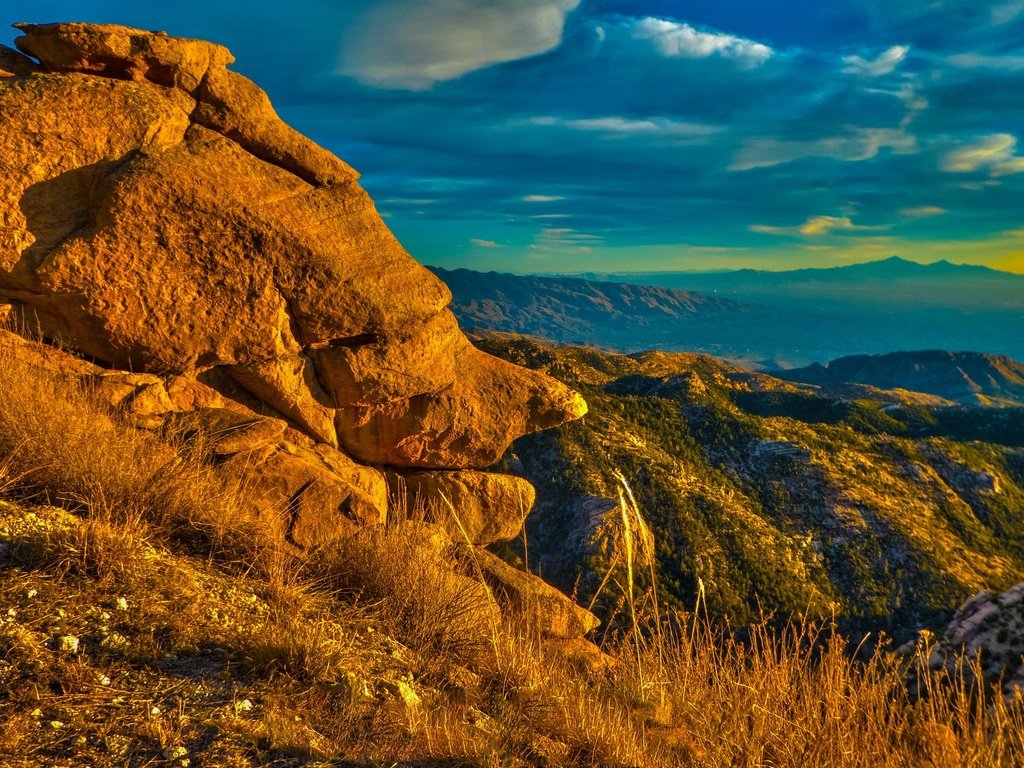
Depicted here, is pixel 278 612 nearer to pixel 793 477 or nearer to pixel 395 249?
pixel 395 249

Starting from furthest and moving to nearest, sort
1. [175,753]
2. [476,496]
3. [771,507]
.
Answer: [771,507]
[476,496]
[175,753]

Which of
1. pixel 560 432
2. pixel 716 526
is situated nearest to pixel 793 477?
pixel 716 526

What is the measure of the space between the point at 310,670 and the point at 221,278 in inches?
344

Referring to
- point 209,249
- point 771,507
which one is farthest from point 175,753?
point 771,507

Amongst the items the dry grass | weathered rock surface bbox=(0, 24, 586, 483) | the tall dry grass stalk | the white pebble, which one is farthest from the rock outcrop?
the white pebble

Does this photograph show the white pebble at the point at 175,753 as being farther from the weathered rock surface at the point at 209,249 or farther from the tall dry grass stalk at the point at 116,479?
the weathered rock surface at the point at 209,249

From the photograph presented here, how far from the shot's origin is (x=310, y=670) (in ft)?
15.4

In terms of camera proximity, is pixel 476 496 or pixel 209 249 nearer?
pixel 209 249

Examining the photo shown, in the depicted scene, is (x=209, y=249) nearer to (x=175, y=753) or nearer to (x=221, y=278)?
(x=221, y=278)

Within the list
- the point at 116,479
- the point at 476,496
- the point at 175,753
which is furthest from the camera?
the point at 476,496

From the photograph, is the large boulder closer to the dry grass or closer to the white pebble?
the dry grass

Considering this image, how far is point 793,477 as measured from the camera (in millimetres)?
73875

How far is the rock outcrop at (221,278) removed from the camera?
10.1 metres

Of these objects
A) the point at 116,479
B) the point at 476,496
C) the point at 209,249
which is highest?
the point at 209,249
